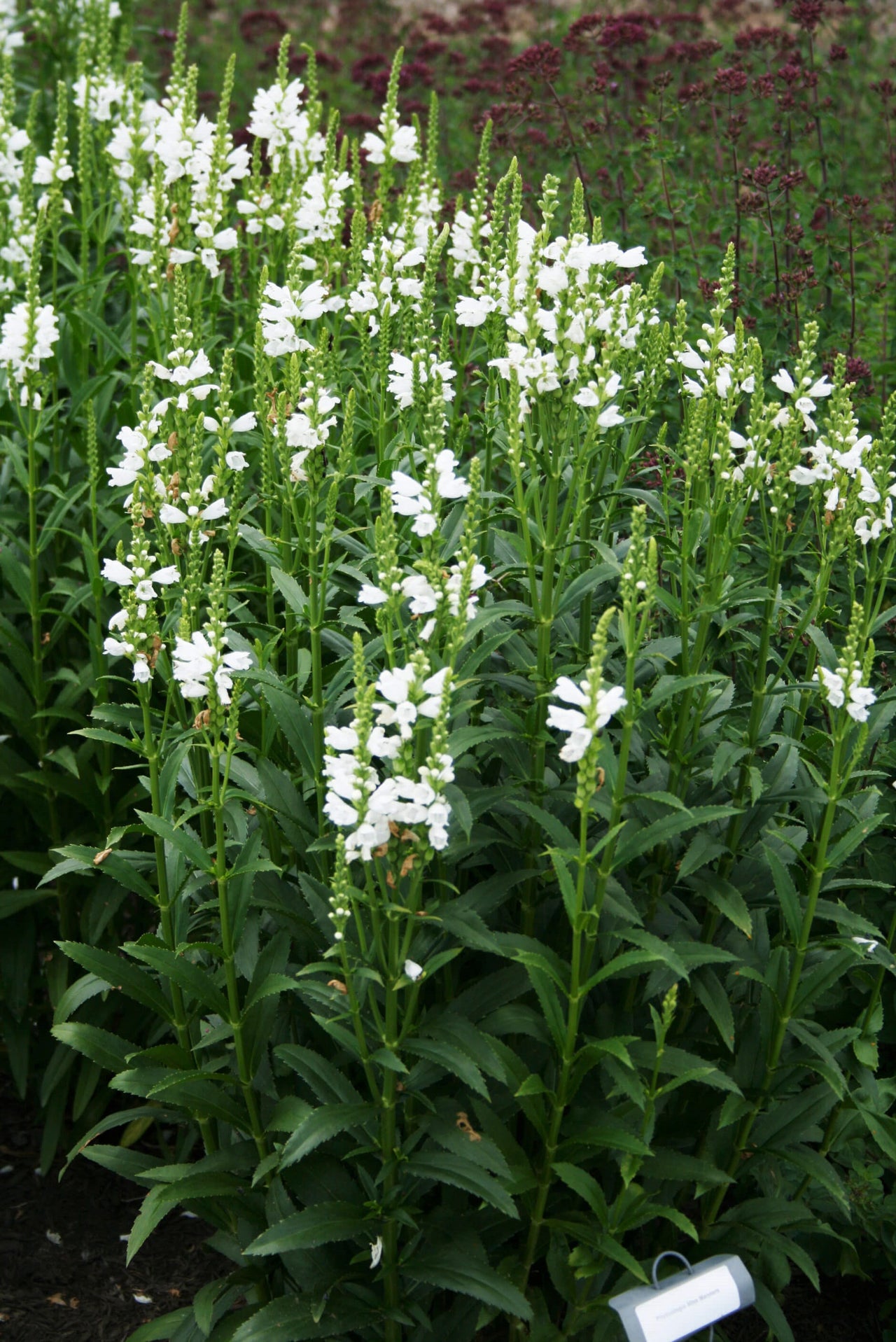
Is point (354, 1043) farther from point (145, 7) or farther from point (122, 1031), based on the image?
point (145, 7)

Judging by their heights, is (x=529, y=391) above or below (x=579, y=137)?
below

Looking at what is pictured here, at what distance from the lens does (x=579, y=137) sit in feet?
18.2

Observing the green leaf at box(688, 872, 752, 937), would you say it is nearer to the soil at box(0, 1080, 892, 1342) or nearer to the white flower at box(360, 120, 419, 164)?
the soil at box(0, 1080, 892, 1342)

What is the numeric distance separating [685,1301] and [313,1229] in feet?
2.34

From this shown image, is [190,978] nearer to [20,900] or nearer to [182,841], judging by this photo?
[182,841]

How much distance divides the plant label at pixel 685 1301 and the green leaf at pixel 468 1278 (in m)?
0.29

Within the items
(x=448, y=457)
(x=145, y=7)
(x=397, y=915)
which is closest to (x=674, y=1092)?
(x=397, y=915)

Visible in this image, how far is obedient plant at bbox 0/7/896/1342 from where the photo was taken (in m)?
2.66

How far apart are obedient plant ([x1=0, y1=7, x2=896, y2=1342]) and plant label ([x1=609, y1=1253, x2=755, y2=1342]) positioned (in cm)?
12

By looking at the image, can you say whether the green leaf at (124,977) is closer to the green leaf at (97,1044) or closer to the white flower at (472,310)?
the green leaf at (97,1044)

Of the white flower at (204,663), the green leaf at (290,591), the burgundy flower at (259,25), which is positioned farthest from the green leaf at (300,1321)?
the burgundy flower at (259,25)

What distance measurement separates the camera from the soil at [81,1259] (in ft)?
12.1

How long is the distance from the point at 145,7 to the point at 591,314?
11.4m

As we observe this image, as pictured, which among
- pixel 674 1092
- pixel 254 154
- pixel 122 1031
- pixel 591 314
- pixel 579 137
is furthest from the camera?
pixel 579 137
